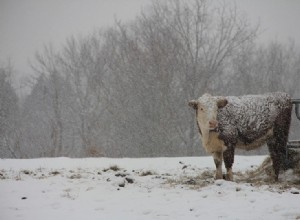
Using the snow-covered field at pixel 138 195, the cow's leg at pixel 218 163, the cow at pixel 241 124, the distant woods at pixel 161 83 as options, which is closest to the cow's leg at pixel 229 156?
the cow at pixel 241 124

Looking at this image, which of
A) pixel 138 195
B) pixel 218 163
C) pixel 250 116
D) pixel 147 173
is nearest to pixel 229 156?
pixel 218 163

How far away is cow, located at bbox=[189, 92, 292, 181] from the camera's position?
8.37m

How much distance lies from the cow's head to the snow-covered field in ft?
3.70

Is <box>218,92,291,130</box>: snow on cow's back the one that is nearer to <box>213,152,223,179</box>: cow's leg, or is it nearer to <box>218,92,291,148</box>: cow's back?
<box>218,92,291,148</box>: cow's back

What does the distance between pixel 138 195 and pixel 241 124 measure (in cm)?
278

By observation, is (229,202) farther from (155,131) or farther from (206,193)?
(155,131)

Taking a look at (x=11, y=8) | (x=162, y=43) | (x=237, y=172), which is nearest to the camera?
(x=237, y=172)

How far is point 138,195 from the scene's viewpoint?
712 cm

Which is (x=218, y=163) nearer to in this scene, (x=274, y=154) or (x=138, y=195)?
(x=274, y=154)

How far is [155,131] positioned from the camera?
25859 mm

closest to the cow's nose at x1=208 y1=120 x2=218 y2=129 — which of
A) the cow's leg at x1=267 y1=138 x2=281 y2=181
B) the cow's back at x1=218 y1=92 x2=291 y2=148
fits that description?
the cow's back at x1=218 y1=92 x2=291 y2=148

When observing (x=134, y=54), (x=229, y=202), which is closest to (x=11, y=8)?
(x=134, y=54)

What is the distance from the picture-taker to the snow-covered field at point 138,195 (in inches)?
230

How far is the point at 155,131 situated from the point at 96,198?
19.0 m
